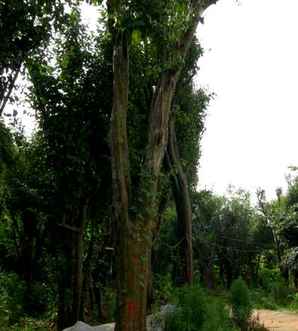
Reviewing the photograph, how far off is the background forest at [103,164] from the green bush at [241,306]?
4cm

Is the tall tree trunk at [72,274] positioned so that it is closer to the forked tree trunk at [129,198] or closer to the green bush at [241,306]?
the green bush at [241,306]

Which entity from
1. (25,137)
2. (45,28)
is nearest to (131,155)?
(25,137)

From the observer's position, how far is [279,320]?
16906 mm

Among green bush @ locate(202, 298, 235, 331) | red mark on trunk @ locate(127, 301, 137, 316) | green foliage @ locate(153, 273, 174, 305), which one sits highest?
green foliage @ locate(153, 273, 174, 305)

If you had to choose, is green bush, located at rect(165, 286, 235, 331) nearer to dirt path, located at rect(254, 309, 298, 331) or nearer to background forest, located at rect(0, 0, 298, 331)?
background forest, located at rect(0, 0, 298, 331)

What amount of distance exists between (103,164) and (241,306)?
199 inches

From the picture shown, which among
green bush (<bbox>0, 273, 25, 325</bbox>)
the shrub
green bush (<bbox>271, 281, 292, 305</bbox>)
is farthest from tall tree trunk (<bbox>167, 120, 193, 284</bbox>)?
green bush (<bbox>271, 281, 292, 305</bbox>)

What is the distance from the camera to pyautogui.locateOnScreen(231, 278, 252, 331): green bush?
43.8 ft

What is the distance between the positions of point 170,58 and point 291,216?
17.2 metres

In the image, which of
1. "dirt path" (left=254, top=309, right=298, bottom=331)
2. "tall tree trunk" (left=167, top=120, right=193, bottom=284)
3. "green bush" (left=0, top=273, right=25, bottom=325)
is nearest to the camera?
"tall tree trunk" (left=167, top=120, right=193, bottom=284)

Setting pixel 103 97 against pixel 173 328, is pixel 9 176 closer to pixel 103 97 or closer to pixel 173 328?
pixel 103 97

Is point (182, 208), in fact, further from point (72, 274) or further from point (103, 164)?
point (72, 274)

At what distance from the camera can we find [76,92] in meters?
12.7

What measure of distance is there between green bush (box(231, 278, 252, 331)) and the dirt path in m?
1.12
